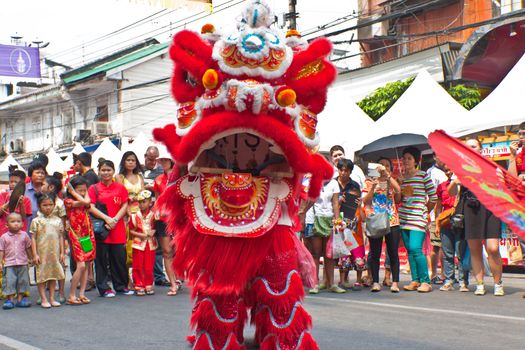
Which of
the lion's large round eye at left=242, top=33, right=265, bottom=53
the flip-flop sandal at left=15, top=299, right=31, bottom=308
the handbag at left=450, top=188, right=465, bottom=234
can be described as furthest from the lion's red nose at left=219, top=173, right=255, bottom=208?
the handbag at left=450, top=188, right=465, bottom=234

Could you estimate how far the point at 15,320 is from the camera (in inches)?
283

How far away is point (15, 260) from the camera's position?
8.13 m

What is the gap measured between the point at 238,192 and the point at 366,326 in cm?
240

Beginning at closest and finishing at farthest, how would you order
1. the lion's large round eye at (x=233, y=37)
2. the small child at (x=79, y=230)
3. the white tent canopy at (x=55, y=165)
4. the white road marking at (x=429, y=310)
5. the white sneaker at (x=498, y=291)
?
1. the lion's large round eye at (x=233, y=37)
2. the white road marking at (x=429, y=310)
3. the small child at (x=79, y=230)
4. the white sneaker at (x=498, y=291)
5. the white tent canopy at (x=55, y=165)

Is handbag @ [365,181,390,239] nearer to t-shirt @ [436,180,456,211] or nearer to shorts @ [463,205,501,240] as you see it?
shorts @ [463,205,501,240]

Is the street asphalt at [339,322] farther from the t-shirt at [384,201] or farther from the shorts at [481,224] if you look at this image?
the t-shirt at [384,201]

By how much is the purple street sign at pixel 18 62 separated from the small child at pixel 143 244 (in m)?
23.0

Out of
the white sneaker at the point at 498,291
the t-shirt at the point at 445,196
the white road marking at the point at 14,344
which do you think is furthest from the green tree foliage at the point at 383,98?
the white road marking at the point at 14,344

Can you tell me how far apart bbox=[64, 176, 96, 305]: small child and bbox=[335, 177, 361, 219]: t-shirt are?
305cm

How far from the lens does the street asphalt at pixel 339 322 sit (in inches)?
227

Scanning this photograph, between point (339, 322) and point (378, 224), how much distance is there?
8.14 feet

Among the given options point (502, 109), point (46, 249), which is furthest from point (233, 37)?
point (502, 109)

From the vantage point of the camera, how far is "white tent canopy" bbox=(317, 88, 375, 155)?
13.7 m

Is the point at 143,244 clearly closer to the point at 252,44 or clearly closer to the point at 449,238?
the point at 449,238
